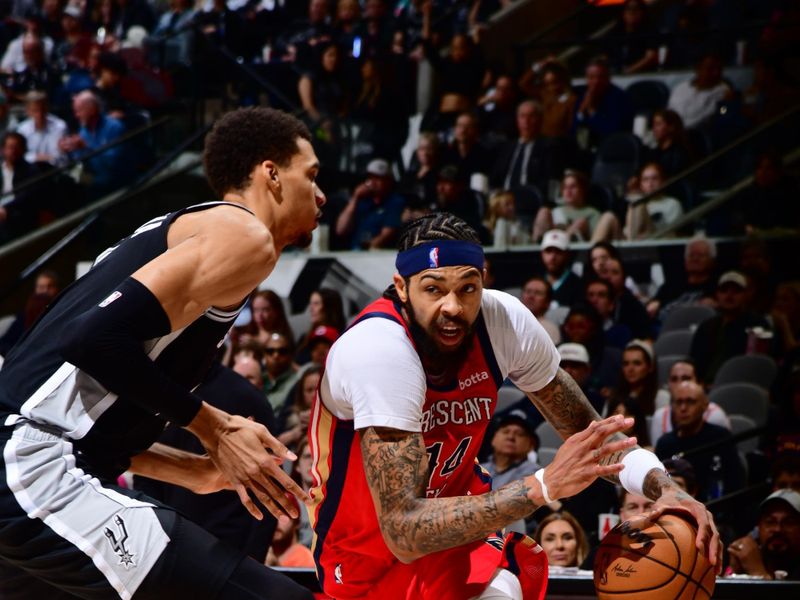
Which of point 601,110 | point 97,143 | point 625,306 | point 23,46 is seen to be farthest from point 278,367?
point 23,46

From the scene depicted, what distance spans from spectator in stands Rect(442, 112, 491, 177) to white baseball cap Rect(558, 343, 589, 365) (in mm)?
2915

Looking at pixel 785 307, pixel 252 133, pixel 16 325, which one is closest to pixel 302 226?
pixel 252 133

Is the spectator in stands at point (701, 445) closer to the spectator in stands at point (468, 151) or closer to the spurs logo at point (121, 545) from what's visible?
the spectator in stands at point (468, 151)

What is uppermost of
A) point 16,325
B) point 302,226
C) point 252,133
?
point 252,133

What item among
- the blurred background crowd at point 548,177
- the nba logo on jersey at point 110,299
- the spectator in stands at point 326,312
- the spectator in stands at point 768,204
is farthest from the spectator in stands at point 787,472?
the nba logo on jersey at point 110,299

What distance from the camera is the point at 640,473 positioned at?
351cm

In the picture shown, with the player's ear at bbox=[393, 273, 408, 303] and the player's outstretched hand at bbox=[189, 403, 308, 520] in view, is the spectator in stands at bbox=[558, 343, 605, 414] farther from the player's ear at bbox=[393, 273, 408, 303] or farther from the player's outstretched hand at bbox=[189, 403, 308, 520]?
the player's outstretched hand at bbox=[189, 403, 308, 520]

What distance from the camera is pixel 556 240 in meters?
8.52

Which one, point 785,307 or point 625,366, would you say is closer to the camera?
point 625,366

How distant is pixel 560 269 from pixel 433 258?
5283 millimetres

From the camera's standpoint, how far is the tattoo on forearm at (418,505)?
3049 millimetres

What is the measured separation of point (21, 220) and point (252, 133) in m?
7.66

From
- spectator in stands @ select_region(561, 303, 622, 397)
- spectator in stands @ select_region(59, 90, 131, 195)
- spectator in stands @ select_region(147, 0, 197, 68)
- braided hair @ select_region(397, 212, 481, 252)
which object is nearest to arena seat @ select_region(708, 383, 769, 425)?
spectator in stands @ select_region(561, 303, 622, 397)

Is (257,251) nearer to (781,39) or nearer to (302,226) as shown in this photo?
(302,226)
